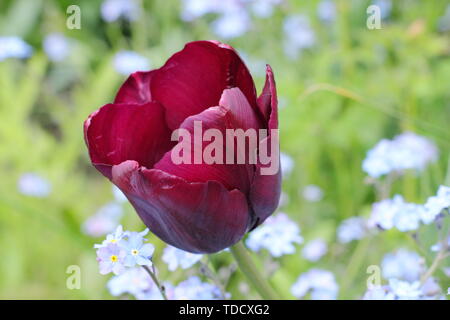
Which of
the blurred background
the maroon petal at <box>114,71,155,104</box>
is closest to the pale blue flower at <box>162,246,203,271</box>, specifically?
the maroon petal at <box>114,71,155,104</box>

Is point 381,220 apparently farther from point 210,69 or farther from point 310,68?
point 310,68

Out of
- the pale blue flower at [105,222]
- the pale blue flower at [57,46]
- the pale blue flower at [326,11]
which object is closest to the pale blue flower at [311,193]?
the pale blue flower at [105,222]

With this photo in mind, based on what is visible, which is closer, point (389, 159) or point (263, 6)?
point (389, 159)

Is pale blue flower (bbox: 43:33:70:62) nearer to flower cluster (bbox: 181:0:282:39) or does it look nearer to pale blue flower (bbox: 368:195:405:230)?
flower cluster (bbox: 181:0:282:39)

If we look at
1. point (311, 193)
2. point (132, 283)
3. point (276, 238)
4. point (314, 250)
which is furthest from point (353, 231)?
point (132, 283)

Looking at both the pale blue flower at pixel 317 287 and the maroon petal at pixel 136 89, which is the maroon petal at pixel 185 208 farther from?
the pale blue flower at pixel 317 287

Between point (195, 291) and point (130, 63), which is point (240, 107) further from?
point (130, 63)
